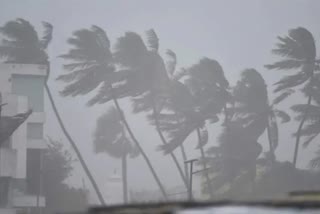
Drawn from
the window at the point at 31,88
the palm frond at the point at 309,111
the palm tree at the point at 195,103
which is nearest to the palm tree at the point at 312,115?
the palm frond at the point at 309,111

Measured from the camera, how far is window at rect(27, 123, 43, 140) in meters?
30.3

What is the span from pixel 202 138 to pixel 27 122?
12.8 m

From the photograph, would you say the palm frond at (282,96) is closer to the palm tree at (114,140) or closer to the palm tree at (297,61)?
the palm tree at (297,61)

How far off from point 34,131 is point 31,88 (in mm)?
3246

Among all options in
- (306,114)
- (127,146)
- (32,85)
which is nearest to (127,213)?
(32,85)

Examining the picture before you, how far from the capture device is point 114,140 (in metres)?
36.4

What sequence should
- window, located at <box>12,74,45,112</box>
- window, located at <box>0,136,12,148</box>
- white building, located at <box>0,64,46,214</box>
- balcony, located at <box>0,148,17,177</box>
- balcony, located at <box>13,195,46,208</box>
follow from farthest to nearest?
window, located at <box>12,74,45,112</box> → window, located at <box>0,136,12,148</box> → balcony, located at <box>13,195,46,208</box> → white building, located at <box>0,64,46,214</box> → balcony, located at <box>0,148,17,177</box>

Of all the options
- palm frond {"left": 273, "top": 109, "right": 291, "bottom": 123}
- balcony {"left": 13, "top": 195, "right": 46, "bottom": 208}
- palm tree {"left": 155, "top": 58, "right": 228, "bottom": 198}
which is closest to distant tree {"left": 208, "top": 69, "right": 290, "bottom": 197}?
palm frond {"left": 273, "top": 109, "right": 291, "bottom": 123}

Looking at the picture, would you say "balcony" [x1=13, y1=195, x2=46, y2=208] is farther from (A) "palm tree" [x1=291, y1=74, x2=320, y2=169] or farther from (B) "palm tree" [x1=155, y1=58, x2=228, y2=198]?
(A) "palm tree" [x1=291, y1=74, x2=320, y2=169]

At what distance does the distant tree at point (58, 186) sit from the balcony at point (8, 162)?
3.51 metres

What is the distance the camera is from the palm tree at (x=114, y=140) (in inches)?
1406

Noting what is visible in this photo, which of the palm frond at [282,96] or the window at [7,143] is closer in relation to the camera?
the window at [7,143]

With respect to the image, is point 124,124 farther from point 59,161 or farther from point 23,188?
point 23,188

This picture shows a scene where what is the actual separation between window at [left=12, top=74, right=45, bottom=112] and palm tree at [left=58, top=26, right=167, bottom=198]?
288 centimetres
